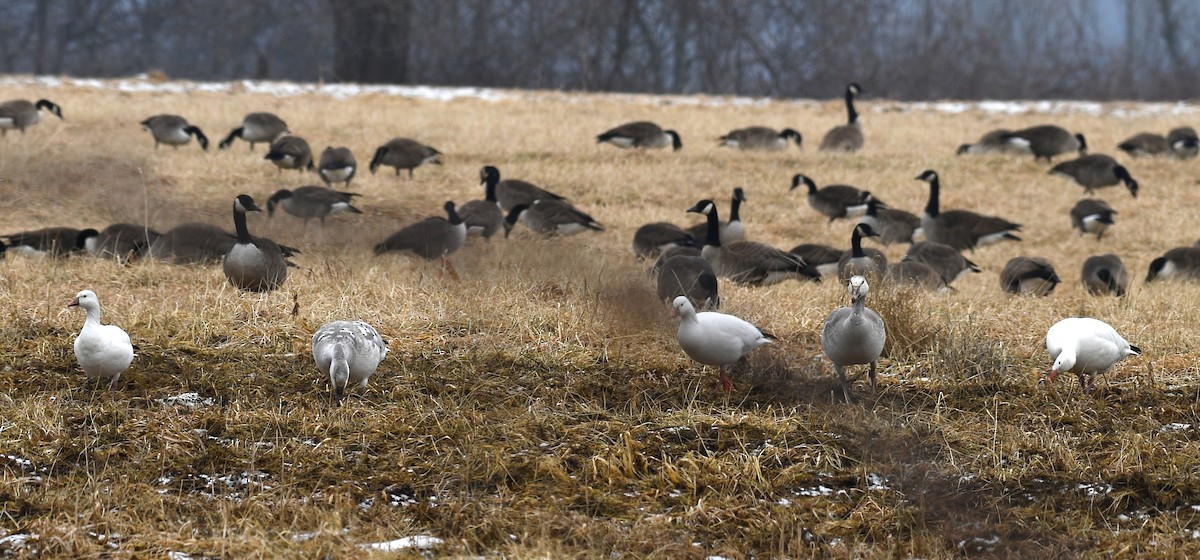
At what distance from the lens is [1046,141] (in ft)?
65.6

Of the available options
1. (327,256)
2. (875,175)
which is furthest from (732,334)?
(875,175)

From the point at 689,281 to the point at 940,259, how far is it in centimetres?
395

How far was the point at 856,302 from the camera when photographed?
6883mm

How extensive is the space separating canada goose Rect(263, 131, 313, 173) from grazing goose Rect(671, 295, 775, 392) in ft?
34.3

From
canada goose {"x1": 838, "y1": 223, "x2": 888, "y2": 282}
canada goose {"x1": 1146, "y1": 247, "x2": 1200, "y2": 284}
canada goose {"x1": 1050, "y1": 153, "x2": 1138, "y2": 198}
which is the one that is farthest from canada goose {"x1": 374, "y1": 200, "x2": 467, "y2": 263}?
canada goose {"x1": 1050, "y1": 153, "x2": 1138, "y2": 198}

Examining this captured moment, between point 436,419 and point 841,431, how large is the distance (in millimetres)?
2179

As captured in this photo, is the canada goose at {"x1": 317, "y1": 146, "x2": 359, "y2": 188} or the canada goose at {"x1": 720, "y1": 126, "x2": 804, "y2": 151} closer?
the canada goose at {"x1": 317, "y1": 146, "x2": 359, "y2": 188}

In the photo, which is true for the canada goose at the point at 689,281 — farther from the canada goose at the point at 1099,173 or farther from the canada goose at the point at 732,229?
the canada goose at the point at 1099,173

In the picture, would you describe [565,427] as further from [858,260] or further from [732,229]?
[732,229]

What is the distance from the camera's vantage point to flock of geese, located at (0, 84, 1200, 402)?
693 cm

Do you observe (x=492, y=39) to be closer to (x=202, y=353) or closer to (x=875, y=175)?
(x=875, y=175)

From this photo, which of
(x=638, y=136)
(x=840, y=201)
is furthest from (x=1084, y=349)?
(x=638, y=136)

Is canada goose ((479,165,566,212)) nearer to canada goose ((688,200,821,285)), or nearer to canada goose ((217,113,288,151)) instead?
canada goose ((688,200,821,285))

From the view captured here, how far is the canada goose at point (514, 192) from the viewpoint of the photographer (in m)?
15.3
